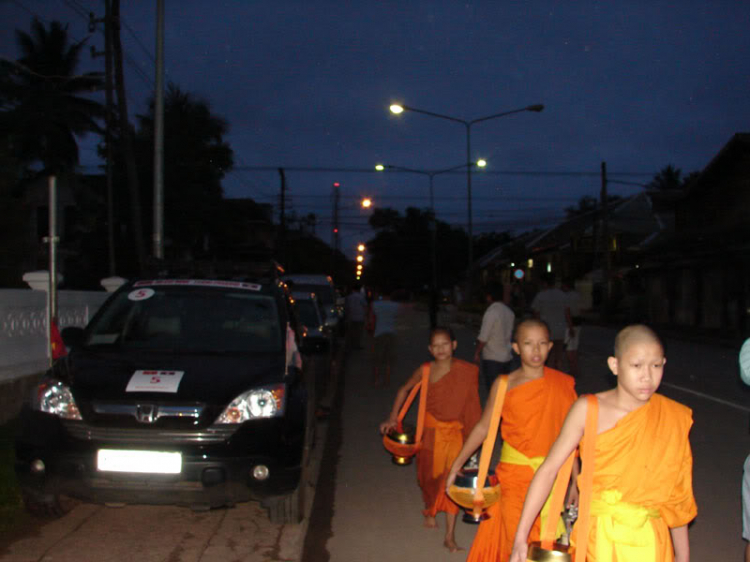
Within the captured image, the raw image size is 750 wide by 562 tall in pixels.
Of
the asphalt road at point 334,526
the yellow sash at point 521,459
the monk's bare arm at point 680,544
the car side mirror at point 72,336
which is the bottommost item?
the asphalt road at point 334,526

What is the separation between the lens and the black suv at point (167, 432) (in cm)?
506

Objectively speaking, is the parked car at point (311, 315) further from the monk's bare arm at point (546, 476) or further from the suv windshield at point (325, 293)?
the monk's bare arm at point (546, 476)

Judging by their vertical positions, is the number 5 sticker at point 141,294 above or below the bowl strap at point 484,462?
above

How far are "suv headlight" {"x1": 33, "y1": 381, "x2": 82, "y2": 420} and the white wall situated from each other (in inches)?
151

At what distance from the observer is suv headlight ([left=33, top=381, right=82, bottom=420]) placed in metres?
5.25

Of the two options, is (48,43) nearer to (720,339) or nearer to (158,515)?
(720,339)

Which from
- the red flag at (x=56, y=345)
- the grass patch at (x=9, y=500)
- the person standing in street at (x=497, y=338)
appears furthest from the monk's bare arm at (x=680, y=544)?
the red flag at (x=56, y=345)

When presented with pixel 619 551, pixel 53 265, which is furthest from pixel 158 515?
pixel 619 551

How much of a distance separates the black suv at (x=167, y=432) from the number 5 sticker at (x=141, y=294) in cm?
78

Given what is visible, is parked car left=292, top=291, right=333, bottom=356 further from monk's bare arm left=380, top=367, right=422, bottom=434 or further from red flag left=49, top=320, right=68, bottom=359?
monk's bare arm left=380, top=367, right=422, bottom=434

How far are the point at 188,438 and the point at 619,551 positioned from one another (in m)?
2.95

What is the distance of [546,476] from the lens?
299 centimetres

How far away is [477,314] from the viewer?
1614 inches

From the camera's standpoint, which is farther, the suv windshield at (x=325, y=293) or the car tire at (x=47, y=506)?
the suv windshield at (x=325, y=293)
